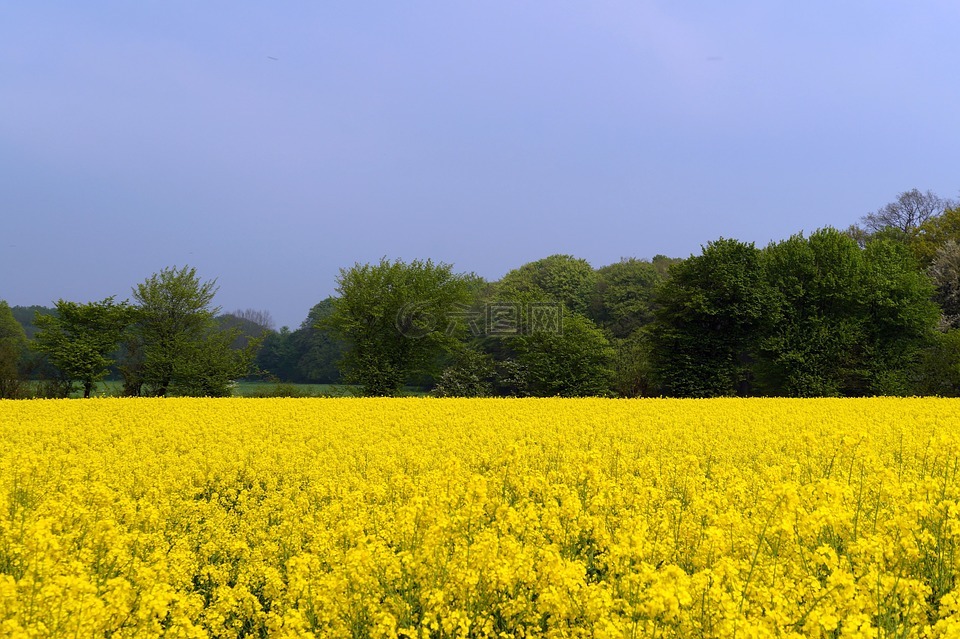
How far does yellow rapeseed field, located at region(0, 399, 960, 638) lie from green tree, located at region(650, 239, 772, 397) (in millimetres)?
21117

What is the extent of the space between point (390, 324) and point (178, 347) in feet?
39.7

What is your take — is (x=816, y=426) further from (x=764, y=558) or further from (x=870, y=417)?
(x=764, y=558)

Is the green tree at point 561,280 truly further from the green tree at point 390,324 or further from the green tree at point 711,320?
the green tree at point 711,320

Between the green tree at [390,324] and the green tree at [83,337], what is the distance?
1175 centimetres

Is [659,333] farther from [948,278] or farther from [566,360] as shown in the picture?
[948,278]

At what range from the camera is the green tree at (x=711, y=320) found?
109ft

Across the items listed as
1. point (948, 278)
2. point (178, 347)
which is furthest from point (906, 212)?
point (178, 347)

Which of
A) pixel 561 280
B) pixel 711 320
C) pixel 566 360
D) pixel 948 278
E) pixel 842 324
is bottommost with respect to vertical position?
pixel 566 360

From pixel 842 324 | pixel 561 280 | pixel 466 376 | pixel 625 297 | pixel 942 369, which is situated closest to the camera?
pixel 942 369

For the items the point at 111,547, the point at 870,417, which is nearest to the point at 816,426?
the point at 870,417

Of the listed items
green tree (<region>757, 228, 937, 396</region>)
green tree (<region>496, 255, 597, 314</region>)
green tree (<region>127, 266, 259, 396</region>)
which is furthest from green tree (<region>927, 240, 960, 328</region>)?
green tree (<region>127, 266, 259, 396</region>)

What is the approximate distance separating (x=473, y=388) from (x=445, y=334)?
4.22 metres

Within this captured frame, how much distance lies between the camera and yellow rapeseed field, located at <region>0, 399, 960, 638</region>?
3998 millimetres

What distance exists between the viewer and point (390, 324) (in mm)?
40719
